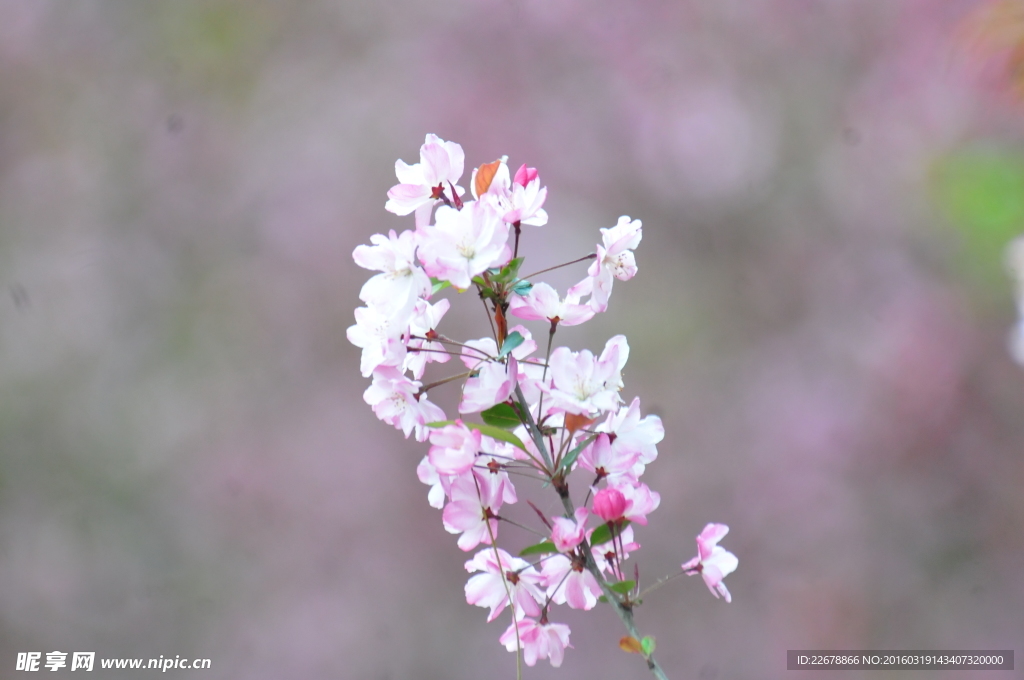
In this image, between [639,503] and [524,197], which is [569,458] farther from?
[524,197]

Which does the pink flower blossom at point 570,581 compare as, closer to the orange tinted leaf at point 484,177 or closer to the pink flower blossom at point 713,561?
the pink flower blossom at point 713,561

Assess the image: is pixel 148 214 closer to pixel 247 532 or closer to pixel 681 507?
pixel 247 532

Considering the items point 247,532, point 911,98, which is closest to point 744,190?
point 911,98

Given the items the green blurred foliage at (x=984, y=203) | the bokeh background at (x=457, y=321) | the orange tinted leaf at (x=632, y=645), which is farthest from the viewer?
the bokeh background at (x=457, y=321)
